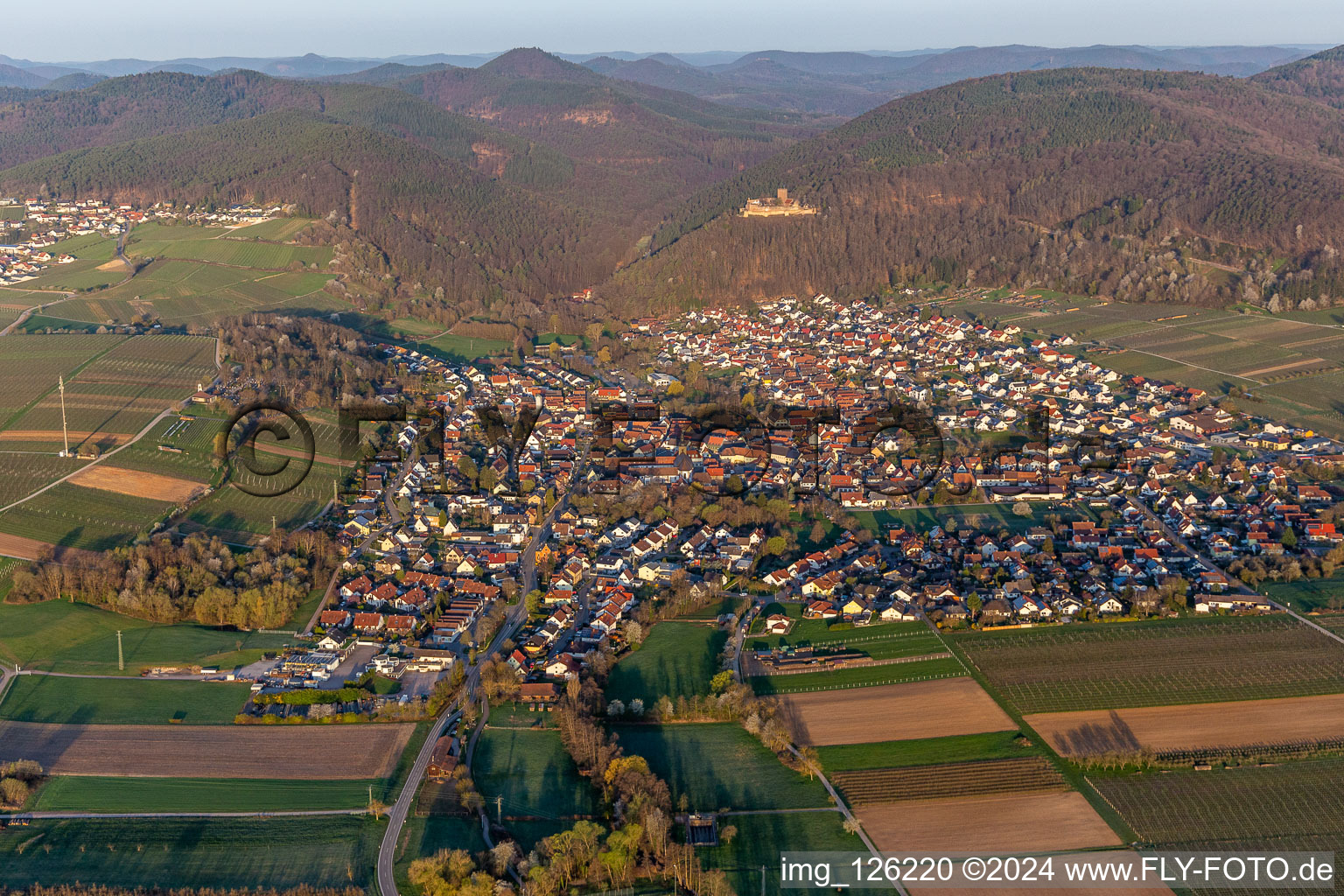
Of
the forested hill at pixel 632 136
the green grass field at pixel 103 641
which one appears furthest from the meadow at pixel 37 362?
the forested hill at pixel 632 136

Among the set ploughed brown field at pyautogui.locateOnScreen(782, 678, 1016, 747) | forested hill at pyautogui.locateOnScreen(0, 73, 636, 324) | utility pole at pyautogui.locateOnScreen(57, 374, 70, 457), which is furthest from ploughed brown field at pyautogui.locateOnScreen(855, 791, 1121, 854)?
forested hill at pyautogui.locateOnScreen(0, 73, 636, 324)

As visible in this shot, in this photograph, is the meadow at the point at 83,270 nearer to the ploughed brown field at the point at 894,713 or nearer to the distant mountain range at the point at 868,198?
the distant mountain range at the point at 868,198

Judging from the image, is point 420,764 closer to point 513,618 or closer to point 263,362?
point 513,618

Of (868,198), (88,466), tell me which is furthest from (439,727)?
(868,198)

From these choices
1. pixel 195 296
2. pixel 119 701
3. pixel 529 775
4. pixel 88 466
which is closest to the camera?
pixel 529 775

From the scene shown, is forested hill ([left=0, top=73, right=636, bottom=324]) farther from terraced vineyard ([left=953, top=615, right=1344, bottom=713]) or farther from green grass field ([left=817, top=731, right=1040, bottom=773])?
green grass field ([left=817, top=731, right=1040, bottom=773])

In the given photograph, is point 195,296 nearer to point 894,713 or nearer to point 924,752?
point 894,713
